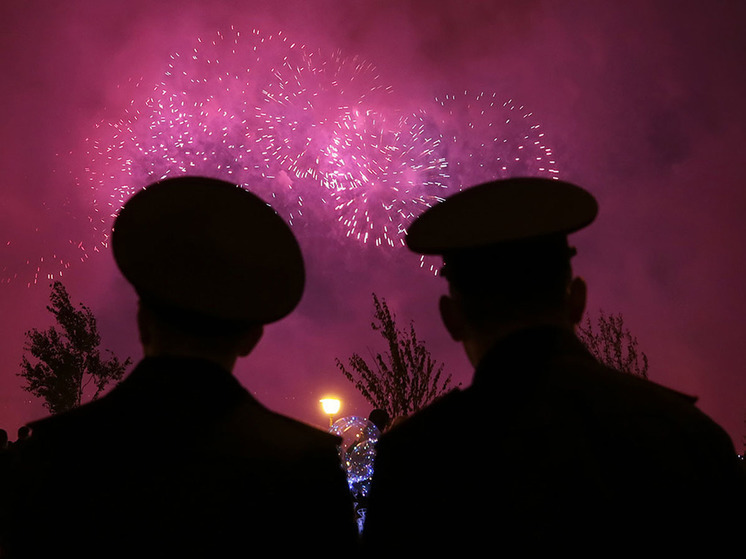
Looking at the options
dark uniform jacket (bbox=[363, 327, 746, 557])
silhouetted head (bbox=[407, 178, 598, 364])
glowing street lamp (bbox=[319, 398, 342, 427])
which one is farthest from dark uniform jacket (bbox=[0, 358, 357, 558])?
glowing street lamp (bbox=[319, 398, 342, 427])

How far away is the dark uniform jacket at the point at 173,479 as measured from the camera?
5.76 ft

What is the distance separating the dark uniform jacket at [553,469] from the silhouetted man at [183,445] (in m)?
0.29

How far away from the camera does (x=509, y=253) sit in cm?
187

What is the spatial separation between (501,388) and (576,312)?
1.28 feet

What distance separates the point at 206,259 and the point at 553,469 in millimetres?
1440

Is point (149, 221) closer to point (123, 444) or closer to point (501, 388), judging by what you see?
point (123, 444)

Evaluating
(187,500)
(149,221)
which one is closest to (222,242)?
(149,221)

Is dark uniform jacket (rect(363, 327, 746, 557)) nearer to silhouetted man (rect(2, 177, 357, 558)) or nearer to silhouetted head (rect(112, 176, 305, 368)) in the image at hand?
silhouetted man (rect(2, 177, 357, 558))

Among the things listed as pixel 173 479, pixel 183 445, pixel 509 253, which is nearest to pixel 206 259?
pixel 183 445

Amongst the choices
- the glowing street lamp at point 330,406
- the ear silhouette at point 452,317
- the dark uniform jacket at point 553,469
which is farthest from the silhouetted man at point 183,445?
the glowing street lamp at point 330,406

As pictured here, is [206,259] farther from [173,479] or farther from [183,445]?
[173,479]

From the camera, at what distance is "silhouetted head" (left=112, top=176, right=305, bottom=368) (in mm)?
2033

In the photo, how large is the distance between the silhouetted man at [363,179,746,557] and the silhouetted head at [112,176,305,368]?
65 centimetres

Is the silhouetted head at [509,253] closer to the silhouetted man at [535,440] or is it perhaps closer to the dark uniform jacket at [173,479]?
the silhouetted man at [535,440]
